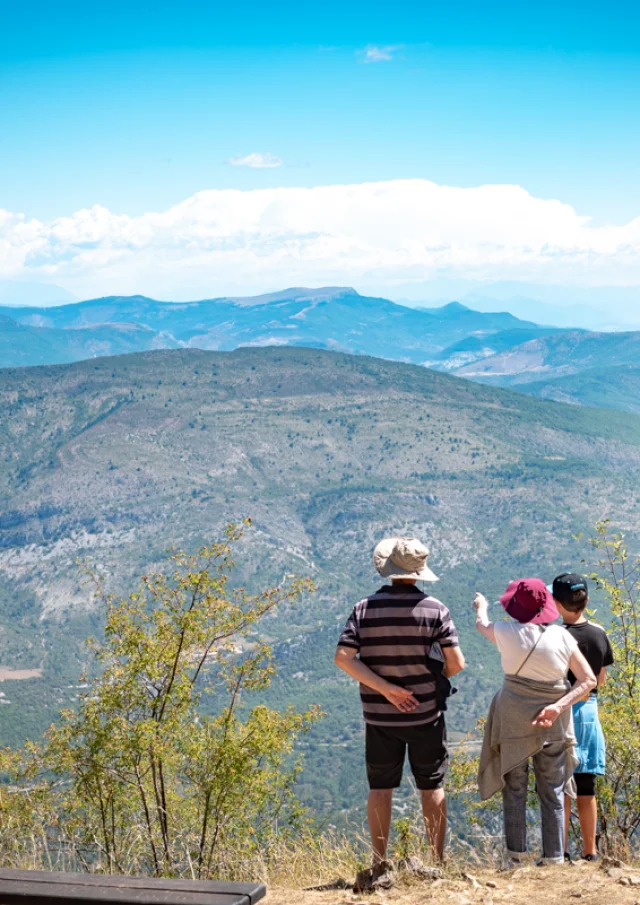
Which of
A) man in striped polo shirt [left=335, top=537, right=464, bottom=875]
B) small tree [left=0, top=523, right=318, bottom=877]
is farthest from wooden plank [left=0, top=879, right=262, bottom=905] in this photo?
small tree [left=0, top=523, right=318, bottom=877]

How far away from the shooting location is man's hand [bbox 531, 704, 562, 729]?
6730mm

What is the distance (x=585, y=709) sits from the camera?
730 cm

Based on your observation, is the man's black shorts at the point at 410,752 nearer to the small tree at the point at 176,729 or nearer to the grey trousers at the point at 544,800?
the grey trousers at the point at 544,800

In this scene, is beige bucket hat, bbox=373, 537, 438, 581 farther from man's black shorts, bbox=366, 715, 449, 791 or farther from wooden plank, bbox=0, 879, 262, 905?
wooden plank, bbox=0, 879, 262, 905

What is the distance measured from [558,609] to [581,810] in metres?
1.69

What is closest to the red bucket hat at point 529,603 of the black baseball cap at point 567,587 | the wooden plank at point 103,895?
the black baseball cap at point 567,587

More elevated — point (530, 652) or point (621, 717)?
point (530, 652)

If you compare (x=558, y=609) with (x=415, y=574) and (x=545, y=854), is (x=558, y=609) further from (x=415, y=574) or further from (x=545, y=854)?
(x=545, y=854)

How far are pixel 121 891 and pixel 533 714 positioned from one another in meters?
3.32

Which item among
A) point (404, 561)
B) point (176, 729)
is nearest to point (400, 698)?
point (404, 561)

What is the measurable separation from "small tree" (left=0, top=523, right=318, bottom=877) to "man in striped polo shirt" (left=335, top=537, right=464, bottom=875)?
333cm

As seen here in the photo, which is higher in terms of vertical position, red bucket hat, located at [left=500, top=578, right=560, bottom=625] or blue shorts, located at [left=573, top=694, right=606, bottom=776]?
red bucket hat, located at [left=500, top=578, right=560, bottom=625]

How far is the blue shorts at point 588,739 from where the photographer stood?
7258mm

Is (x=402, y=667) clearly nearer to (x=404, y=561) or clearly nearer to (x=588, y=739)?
(x=404, y=561)
